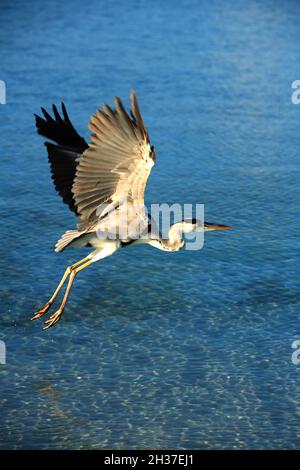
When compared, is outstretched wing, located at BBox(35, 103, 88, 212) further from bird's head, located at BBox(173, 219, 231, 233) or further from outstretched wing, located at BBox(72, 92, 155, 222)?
bird's head, located at BBox(173, 219, 231, 233)

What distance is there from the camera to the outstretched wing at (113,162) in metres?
8.59

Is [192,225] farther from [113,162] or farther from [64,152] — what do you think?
[113,162]

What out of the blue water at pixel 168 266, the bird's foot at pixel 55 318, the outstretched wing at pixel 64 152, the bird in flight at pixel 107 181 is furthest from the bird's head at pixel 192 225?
the bird's foot at pixel 55 318

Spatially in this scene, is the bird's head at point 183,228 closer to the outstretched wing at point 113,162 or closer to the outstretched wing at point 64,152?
the outstretched wing at point 113,162

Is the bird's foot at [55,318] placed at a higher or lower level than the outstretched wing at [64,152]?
lower

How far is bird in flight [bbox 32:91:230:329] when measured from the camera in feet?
28.4

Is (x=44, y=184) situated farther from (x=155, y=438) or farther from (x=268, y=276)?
(x=155, y=438)

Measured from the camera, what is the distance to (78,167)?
9.07m

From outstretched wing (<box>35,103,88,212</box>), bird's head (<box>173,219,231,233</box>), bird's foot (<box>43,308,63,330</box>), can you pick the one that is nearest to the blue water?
bird's foot (<box>43,308,63,330</box>)

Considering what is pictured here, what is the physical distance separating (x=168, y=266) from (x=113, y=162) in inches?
112

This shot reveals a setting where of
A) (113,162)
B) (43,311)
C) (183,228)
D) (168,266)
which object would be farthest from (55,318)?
(168,266)

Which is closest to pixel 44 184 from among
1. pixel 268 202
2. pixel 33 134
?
pixel 33 134

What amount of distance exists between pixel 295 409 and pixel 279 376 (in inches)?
22.3

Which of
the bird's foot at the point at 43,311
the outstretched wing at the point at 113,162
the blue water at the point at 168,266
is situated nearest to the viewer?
the outstretched wing at the point at 113,162
